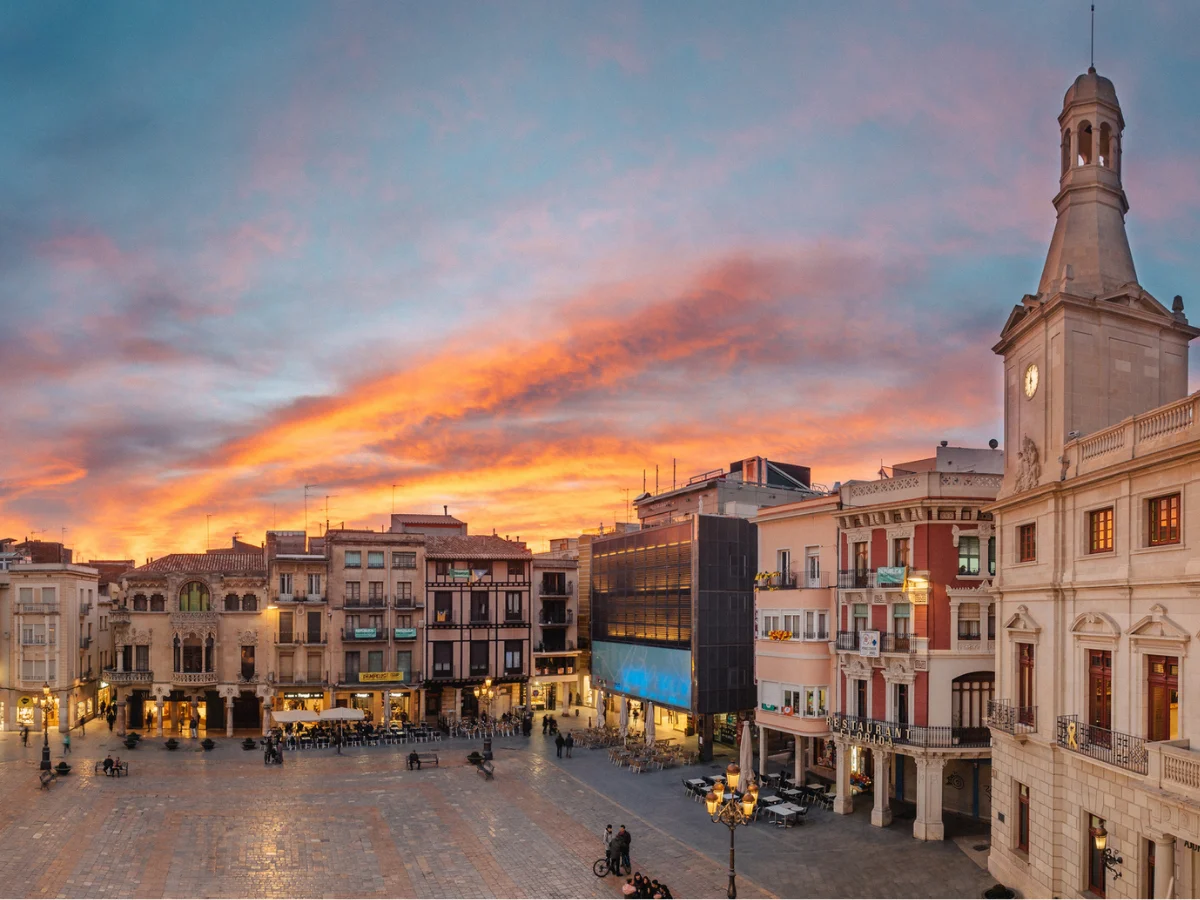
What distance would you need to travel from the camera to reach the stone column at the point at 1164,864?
21.4 metres

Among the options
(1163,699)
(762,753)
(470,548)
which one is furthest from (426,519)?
(1163,699)

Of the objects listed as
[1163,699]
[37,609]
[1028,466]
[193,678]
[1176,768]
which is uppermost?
[1028,466]

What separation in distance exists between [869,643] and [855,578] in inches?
126

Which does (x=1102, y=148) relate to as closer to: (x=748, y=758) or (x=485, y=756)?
(x=748, y=758)

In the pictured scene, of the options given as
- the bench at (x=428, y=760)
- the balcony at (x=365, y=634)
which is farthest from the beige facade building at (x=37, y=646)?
the bench at (x=428, y=760)

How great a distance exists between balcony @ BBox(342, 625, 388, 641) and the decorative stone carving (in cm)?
4827

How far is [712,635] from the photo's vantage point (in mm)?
53750

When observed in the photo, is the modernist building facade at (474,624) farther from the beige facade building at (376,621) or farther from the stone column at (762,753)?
the stone column at (762,753)

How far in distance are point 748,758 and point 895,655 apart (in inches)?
336

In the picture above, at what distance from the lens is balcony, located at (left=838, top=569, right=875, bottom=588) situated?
4084cm

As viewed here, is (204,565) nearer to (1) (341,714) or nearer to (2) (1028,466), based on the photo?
(1) (341,714)

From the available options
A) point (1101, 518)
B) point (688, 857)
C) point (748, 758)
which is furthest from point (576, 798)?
point (1101, 518)

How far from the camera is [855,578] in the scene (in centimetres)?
4178

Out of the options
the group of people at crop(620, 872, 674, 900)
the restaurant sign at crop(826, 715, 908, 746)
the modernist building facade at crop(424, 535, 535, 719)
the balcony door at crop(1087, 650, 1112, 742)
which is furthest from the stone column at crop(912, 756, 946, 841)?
the modernist building facade at crop(424, 535, 535, 719)
